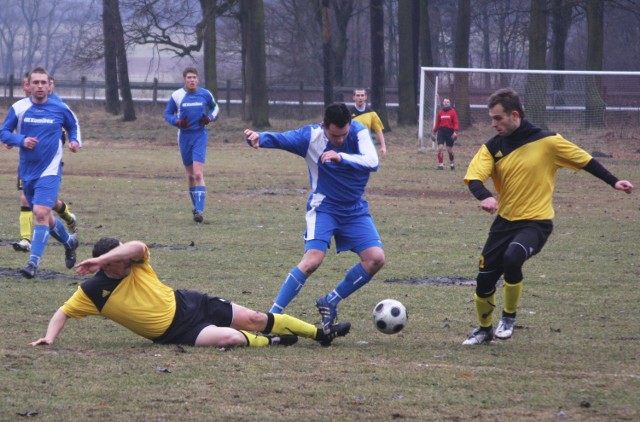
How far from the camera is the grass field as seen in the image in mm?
5453

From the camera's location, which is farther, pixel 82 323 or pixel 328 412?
pixel 82 323

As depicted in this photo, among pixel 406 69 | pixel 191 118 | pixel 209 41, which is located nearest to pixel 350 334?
pixel 191 118

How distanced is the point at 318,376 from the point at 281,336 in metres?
1.05

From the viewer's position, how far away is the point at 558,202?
1798 centimetres

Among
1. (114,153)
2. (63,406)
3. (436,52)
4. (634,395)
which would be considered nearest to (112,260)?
(63,406)

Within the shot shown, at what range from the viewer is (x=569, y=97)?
28.1 m

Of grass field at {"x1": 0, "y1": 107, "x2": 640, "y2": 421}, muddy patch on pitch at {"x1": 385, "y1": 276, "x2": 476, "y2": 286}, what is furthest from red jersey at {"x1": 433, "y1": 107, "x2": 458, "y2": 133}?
muddy patch on pitch at {"x1": 385, "y1": 276, "x2": 476, "y2": 286}

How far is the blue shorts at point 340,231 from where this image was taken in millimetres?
7441

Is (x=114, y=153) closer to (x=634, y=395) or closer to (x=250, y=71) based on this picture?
(x=250, y=71)

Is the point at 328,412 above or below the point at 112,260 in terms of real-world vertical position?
below

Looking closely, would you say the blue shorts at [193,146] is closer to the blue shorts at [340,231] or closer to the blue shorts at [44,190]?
the blue shorts at [44,190]

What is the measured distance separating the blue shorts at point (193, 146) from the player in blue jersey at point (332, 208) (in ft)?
24.7

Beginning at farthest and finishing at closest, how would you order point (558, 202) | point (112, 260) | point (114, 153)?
point (114, 153) → point (558, 202) → point (112, 260)

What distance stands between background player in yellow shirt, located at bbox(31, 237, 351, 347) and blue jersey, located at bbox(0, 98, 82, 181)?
3645mm
